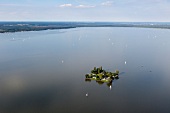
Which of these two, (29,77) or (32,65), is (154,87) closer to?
(29,77)

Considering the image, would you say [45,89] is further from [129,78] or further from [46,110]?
[129,78]

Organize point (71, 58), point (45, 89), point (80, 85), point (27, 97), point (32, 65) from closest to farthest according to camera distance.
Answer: point (27, 97) → point (45, 89) → point (80, 85) → point (32, 65) → point (71, 58)

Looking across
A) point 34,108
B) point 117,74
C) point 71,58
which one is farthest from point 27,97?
point 71,58

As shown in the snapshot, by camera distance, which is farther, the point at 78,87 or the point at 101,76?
the point at 101,76

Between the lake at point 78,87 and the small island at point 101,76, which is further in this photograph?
the small island at point 101,76

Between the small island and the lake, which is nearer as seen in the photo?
the lake

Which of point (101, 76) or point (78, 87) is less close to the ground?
point (101, 76)

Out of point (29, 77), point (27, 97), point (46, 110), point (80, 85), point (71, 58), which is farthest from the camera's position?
point (71, 58)

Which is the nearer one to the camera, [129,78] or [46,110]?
[46,110]

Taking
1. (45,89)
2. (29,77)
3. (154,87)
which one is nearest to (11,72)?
(29,77)
